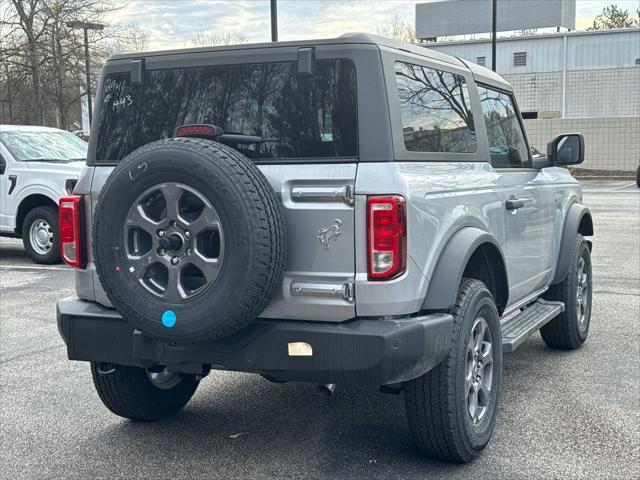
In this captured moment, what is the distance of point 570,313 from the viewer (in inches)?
243

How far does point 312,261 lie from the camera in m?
3.69

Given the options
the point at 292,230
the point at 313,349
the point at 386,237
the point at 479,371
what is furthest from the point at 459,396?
the point at 292,230

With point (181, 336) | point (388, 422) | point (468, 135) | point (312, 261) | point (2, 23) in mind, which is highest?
point (2, 23)

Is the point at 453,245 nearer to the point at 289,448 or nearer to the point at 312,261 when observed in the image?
the point at 312,261

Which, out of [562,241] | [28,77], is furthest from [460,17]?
[562,241]

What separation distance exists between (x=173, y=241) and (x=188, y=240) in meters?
0.07

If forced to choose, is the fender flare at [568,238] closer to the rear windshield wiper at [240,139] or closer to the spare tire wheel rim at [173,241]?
the rear windshield wiper at [240,139]

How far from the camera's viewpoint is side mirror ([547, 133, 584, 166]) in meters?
5.75

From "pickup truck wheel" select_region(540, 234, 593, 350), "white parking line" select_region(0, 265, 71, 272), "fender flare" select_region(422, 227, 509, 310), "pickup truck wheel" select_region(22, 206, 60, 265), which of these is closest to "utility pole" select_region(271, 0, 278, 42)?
"pickup truck wheel" select_region(22, 206, 60, 265)

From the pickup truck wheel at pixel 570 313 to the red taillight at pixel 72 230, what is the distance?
3.56 metres

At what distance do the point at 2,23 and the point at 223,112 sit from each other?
28662 millimetres

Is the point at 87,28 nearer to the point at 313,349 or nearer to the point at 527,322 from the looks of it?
the point at 527,322

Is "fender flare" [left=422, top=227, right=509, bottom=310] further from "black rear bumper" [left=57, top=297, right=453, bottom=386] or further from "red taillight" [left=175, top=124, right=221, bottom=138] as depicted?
"red taillight" [left=175, top=124, right=221, bottom=138]

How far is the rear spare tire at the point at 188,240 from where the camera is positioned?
136 inches
